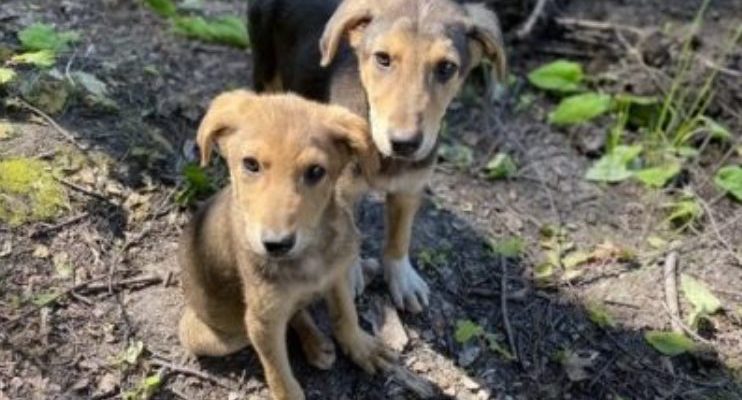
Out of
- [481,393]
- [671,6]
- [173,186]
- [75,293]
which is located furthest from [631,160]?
Result: [75,293]

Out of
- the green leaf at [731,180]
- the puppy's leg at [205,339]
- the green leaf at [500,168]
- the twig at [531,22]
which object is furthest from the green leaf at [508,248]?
the twig at [531,22]

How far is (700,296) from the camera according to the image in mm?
6020

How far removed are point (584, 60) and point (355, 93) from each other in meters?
3.07

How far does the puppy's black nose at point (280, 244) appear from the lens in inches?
161

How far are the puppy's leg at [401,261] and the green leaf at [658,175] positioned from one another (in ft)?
6.26

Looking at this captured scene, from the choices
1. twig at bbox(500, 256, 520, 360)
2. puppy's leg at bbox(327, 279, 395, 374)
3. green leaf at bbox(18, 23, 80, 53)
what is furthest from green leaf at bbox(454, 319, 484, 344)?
green leaf at bbox(18, 23, 80, 53)

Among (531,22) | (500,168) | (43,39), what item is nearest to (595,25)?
(531,22)

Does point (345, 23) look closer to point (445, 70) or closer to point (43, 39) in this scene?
point (445, 70)

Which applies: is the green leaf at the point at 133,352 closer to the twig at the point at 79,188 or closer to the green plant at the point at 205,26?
the twig at the point at 79,188

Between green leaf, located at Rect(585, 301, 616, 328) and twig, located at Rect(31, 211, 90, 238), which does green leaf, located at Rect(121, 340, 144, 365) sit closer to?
twig, located at Rect(31, 211, 90, 238)

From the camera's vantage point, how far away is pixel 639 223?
6621 millimetres

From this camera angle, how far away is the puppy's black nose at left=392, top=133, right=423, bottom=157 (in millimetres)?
4652

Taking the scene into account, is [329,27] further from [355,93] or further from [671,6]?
[671,6]

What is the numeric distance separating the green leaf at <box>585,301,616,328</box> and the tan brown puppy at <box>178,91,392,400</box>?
128 centimetres
